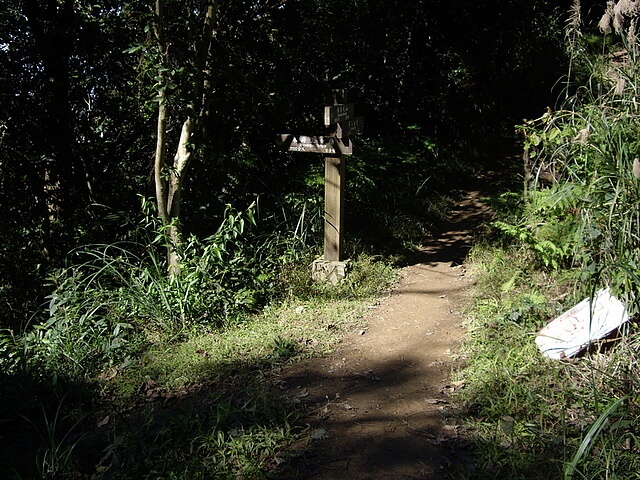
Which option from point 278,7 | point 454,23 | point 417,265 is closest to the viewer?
point 417,265

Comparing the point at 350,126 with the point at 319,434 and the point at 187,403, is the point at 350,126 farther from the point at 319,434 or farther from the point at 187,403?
the point at 319,434

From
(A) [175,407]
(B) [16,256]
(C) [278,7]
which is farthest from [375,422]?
(C) [278,7]

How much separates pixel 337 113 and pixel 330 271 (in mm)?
1565

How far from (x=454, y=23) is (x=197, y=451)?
34.2 feet

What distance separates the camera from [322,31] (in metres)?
9.27

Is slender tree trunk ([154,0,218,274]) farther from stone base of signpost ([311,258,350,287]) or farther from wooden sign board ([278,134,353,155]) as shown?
stone base of signpost ([311,258,350,287])

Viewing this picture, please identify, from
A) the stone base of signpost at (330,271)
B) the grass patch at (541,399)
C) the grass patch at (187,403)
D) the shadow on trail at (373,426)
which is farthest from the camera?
the stone base of signpost at (330,271)

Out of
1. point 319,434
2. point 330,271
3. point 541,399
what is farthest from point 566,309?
point 330,271

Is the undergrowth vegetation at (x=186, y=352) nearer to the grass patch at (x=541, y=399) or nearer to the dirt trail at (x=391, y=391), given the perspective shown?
the dirt trail at (x=391, y=391)

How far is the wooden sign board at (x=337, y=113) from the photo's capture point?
561cm

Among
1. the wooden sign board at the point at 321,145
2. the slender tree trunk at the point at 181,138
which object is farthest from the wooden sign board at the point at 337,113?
the slender tree trunk at the point at 181,138

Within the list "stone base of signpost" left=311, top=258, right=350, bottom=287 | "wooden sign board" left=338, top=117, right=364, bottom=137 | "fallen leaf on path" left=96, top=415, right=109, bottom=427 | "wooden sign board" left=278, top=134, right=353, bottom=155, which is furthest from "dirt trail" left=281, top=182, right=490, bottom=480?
"wooden sign board" left=338, top=117, right=364, bottom=137

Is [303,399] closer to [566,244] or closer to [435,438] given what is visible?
[435,438]

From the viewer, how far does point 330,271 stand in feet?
19.7
